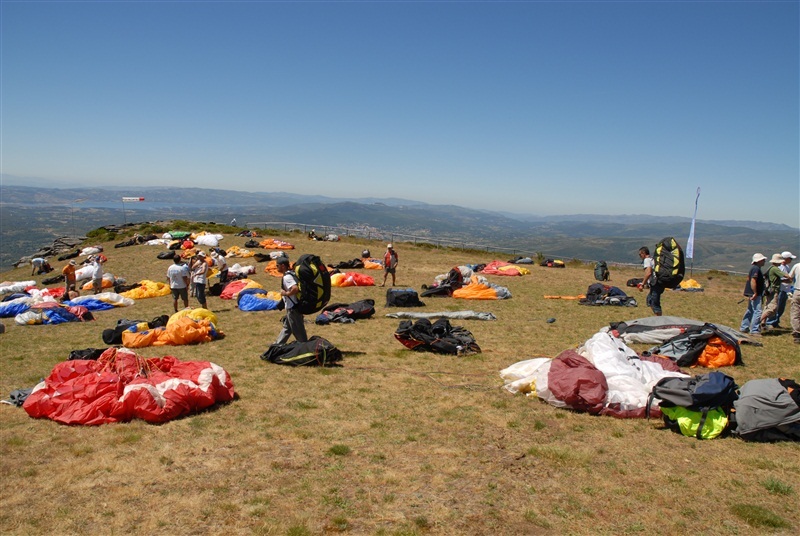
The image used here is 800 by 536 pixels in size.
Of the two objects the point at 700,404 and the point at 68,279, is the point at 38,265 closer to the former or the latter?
the point at 68,279

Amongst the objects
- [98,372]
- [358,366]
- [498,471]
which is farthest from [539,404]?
[98,372]

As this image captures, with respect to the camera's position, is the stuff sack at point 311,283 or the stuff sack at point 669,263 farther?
the stuff sack at point 669,263

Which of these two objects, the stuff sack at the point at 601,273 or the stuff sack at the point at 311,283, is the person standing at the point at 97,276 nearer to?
the stuff sack at the point at 311,283

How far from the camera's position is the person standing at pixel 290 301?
871cm

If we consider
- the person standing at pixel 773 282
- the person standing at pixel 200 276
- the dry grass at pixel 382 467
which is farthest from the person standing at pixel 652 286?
the person standing at pixel 200 276

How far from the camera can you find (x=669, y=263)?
10.8 metres

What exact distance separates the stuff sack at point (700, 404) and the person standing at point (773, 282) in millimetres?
7418

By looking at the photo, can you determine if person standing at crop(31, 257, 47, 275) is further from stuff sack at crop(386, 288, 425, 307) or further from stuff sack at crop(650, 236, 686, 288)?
stuff sack at crop(650, 236, 686, 288)

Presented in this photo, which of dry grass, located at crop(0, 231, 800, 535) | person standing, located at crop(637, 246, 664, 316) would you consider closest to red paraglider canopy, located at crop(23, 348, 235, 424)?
dry grass, located at crop(0, 231, 800, 535)

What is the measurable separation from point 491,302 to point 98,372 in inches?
489

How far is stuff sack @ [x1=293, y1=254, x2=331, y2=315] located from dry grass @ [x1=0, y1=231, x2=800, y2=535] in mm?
1253

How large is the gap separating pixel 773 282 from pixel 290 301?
11.4 metres

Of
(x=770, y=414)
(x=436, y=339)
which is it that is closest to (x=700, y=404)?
(x=770, y=414)

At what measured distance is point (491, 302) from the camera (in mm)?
16781
